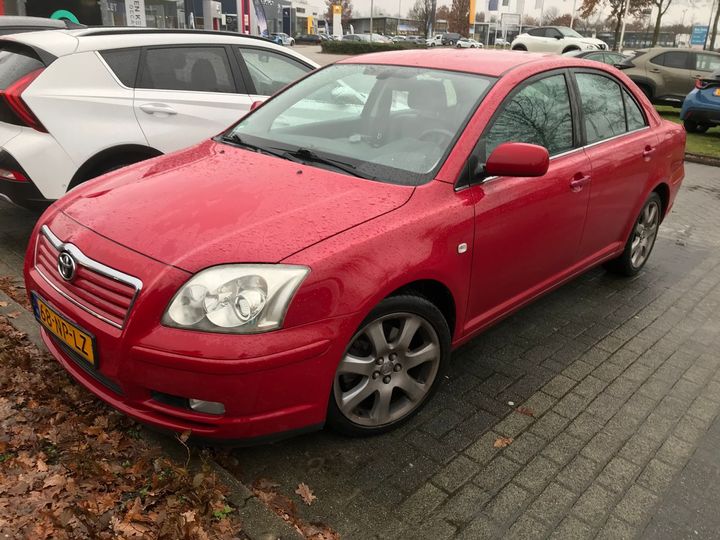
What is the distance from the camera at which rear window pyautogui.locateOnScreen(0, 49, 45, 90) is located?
450 centimetres

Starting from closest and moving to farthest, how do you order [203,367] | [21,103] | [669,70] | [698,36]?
[203,367] → [21,103] → [669,70] → [698,36]

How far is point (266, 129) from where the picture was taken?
143 inches

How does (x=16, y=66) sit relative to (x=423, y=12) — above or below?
below

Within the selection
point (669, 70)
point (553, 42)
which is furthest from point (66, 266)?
point (553, 42)

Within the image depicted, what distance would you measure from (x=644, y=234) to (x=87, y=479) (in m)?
4.45

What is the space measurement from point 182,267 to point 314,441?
1.07 metres

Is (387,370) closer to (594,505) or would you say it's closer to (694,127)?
(594,505)

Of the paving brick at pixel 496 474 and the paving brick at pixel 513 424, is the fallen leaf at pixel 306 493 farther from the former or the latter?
the paving brick at pixel 513 424

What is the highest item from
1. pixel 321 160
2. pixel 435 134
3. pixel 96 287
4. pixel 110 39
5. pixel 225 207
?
pixel 110 39

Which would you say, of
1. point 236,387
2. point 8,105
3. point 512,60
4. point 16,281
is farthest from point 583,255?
point 8,105

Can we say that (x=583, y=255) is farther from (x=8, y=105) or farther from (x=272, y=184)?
(x=8, y=105)

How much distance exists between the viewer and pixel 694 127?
47.1 feet

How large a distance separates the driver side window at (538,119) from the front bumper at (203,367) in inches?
56.6

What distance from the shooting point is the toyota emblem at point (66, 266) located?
2.50 meters
